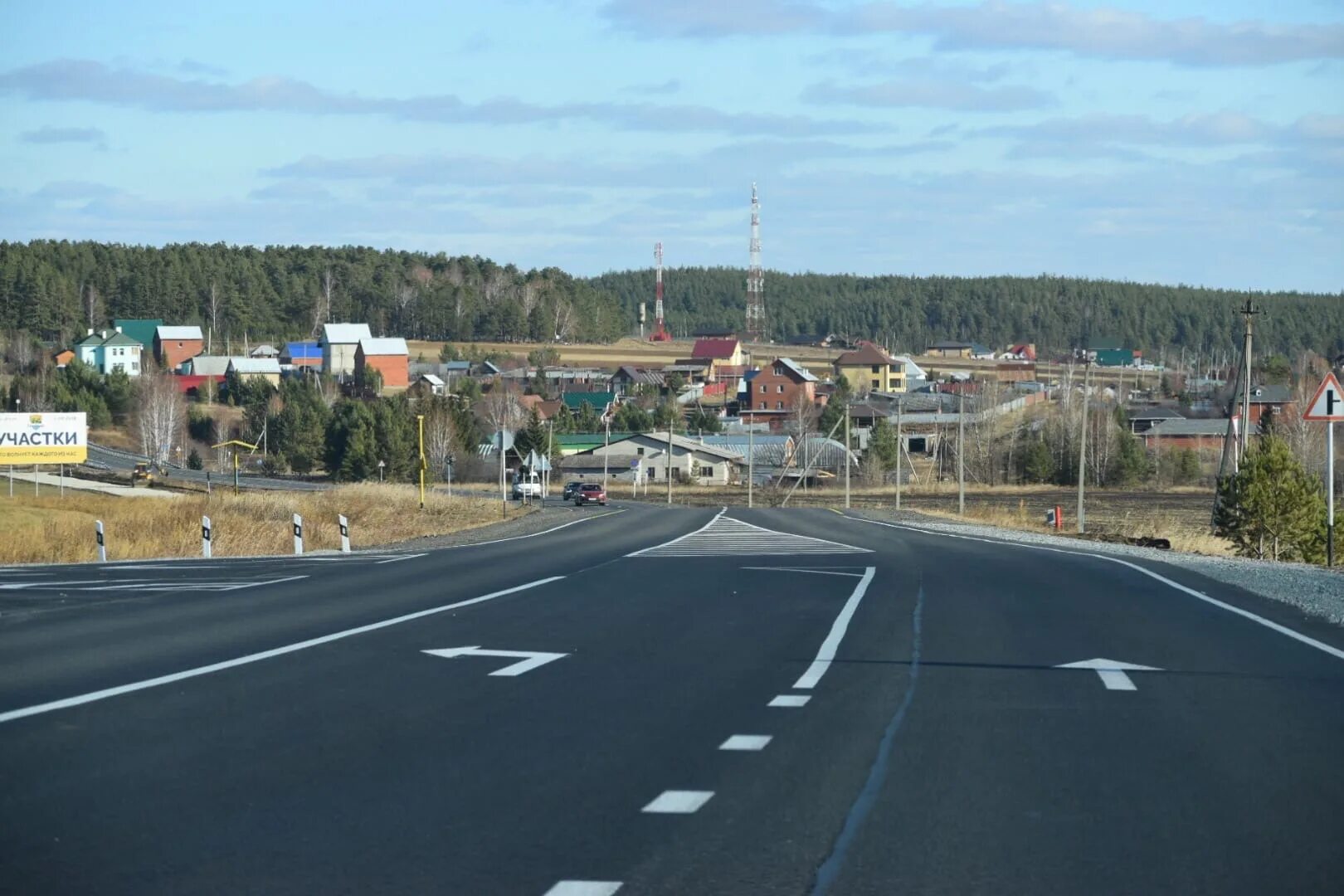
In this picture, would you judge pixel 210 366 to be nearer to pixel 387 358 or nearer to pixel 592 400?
pixel 387 358

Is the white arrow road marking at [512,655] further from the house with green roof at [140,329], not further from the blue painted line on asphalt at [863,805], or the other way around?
A: the house with green roof at [140,329]

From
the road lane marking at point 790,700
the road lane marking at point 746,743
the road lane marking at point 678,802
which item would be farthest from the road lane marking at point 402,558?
the road lane marking at point 678,802

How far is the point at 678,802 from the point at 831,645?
21.8ft

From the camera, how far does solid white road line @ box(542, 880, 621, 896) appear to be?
562 cm

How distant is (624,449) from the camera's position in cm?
11075

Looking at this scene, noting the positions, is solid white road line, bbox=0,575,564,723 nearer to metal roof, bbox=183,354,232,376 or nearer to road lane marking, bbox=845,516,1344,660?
road lane marking, bbox=845,516,1344,660

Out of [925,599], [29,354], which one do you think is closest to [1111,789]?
[925,599]

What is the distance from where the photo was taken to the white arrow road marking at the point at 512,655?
12.0 meters

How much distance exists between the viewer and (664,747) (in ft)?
27.9

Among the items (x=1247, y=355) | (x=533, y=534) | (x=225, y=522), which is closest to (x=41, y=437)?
(x=225, y=522)

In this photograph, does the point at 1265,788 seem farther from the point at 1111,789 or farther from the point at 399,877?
the point at 399,877

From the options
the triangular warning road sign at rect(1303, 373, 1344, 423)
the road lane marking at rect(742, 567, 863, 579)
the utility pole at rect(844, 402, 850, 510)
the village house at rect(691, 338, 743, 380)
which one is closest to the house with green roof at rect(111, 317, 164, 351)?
the village house at rect(691, 338, 743, 380)

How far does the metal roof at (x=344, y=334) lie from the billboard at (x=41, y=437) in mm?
77591

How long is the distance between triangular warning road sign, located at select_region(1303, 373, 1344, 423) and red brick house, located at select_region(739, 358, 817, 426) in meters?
124
